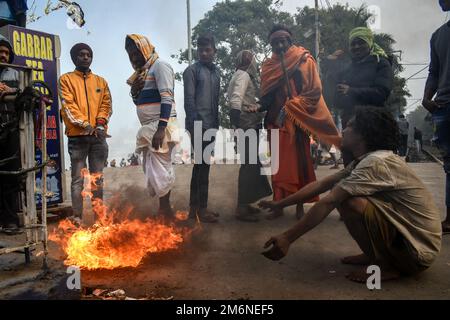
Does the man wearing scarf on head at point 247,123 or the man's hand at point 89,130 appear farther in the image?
the man wearing scarf on head at point 247,123

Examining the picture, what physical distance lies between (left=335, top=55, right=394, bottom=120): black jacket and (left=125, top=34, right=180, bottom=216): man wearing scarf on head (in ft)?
6.83

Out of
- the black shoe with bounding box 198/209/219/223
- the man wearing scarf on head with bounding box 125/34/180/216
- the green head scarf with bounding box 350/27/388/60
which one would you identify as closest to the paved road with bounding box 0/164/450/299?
the black shoe with bounding box 198/209/219/223

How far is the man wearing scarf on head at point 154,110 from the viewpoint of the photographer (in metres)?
4.61

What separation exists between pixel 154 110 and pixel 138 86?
391 mm

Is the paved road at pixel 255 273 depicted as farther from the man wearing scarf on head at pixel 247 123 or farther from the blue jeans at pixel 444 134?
the blue jeans at pixel 444 134

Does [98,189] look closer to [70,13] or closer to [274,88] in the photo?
[274,88]

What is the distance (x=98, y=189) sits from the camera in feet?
16.3

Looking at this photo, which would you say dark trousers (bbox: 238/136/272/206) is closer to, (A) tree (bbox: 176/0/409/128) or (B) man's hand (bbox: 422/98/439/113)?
(B) man's hand (bbox: 422/98/439/113)

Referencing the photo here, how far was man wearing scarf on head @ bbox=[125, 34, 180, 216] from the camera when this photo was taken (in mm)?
4613

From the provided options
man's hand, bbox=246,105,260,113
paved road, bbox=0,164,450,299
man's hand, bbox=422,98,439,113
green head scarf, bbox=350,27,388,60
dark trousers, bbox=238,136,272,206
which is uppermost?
green head scarf, bbox=350,27,388,60

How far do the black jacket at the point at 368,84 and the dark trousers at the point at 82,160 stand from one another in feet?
10.1

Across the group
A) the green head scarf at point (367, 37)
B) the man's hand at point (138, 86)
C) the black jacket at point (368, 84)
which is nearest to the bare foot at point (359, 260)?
the black jacket at point (368, 84)
